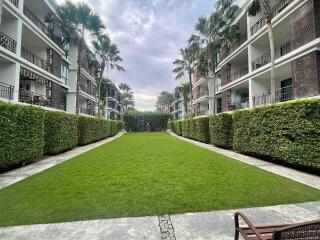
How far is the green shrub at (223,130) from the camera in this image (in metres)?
16.7

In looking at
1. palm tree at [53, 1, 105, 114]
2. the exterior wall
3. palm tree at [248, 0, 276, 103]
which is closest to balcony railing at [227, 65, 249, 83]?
palm tree at [248, 0, 276, 103]

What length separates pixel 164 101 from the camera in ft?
379

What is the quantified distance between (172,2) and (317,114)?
36.2 ft

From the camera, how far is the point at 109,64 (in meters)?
36.0

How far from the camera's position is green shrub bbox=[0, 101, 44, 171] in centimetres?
880

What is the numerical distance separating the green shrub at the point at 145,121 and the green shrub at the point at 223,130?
109ft

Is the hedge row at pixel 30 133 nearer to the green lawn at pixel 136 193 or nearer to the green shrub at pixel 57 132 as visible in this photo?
the green shrub at pixel 57 132

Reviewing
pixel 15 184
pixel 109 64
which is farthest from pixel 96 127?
pixel 15 184

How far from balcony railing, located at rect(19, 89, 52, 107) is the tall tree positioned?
8471cm

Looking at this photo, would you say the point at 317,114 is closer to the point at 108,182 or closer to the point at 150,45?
the point at 108,182

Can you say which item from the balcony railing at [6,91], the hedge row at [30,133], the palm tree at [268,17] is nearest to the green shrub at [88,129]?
the hedge row at [30,133]

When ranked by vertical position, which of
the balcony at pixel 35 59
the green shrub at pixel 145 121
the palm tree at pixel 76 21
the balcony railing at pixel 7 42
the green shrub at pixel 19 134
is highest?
the palm tree at pixel 76 21

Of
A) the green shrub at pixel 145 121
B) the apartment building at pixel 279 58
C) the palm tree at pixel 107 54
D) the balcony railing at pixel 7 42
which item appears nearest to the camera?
the apartment building at pixel 279 58

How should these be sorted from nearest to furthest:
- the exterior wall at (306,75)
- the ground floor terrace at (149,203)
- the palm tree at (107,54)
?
the ground floor terrace at (149,203), the exterior wall at (306,75), the palm tree at (107,54)
